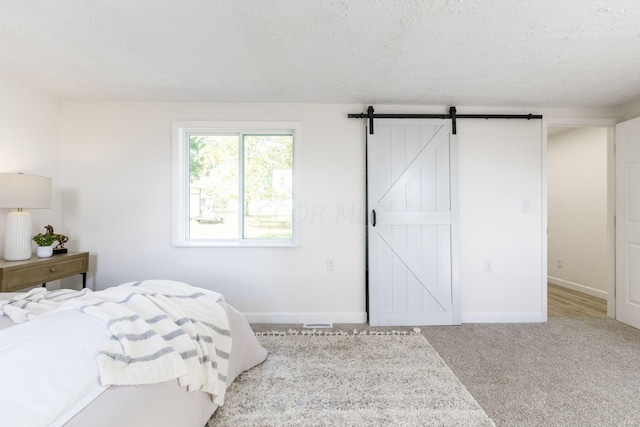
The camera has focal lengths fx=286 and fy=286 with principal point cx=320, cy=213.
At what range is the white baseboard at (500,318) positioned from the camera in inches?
113

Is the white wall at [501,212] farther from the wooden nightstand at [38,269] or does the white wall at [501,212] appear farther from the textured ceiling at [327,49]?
the wooden nightstand at [38,269]

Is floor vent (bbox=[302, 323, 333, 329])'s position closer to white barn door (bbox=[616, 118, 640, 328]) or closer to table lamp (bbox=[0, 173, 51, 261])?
table lamp (bbox=[0, 173, 51, 261])

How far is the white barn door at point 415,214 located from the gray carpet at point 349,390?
2.21 feet

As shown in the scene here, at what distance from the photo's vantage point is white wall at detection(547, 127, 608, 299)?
3789mm

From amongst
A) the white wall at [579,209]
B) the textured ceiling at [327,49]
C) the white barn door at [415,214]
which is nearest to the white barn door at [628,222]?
the textured ceiling at [327,49]

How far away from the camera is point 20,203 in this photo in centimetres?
213

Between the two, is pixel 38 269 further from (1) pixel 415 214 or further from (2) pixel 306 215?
(1) pixel 415 214

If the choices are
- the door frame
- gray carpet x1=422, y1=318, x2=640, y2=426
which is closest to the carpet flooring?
gray carpet x1=422, y1=318, x2=640, y2=426

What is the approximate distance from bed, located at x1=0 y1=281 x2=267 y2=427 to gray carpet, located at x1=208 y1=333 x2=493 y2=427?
36 centimetres

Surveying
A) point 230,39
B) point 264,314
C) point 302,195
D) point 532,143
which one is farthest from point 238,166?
point 532,143

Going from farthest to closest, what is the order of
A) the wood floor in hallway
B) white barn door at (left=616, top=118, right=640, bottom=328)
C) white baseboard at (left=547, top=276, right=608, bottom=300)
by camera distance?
white baseboard at (left=547, top=276, right=608, bottom=300) → the wood floor in hallway → white barn door at (left=616, top=118, right=640, bottom=328)

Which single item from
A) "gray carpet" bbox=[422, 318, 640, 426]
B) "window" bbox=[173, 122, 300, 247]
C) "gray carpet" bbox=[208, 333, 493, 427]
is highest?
"window" bbox=[173, 122, 300, 247]

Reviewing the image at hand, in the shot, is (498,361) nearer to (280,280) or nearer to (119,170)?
(280,280)

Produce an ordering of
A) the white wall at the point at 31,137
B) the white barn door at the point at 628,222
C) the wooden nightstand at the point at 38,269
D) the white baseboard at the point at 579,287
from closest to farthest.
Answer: the wooden nightstand at the point at 38,269 → the white wall at the point at 31,137 → the white barn door at the point at 628,222 → the white baseboard at the point at 579,287
